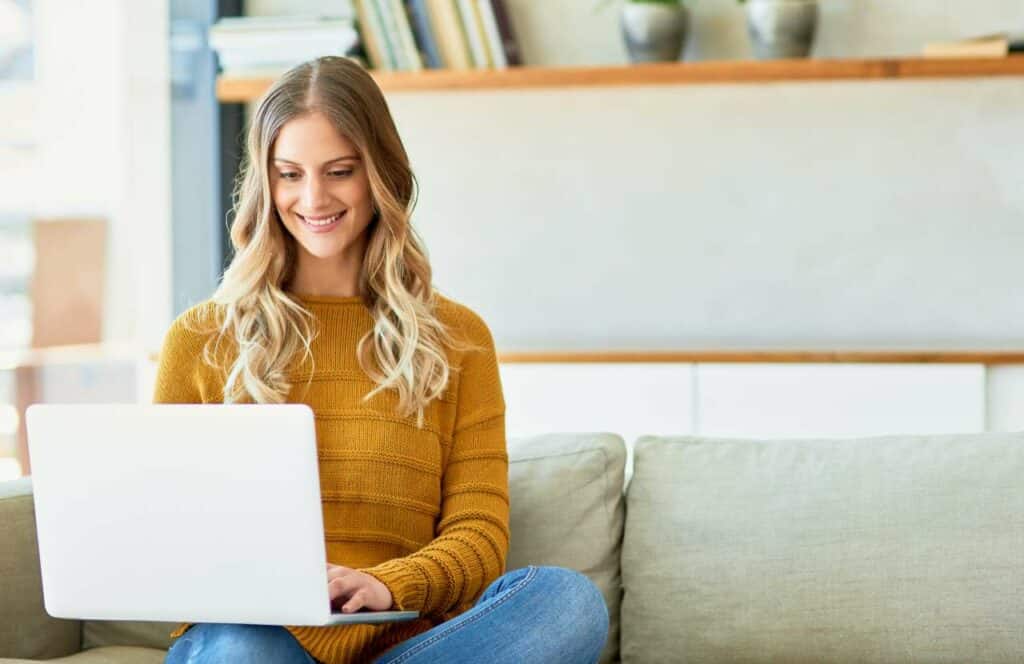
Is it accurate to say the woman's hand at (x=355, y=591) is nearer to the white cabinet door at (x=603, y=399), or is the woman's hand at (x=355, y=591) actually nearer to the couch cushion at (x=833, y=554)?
the couch cushion at (x=833, y=554)

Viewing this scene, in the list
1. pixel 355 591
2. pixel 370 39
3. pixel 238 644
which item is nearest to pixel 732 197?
pixel 370 39

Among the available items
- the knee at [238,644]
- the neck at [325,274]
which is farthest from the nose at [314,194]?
the knee at [238,644]

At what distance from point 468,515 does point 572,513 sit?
25 centimetres

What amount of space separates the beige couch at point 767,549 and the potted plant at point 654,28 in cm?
119

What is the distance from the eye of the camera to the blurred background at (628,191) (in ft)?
9.64

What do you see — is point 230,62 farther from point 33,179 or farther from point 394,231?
point 394,231

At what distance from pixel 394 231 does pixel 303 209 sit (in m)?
0.14

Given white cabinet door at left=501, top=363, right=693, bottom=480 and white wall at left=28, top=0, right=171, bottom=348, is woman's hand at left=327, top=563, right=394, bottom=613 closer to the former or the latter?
white cabinet door at left=501, top=363, right=693, bottom=480

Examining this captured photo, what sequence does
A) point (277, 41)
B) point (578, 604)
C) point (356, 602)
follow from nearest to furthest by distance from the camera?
1. point (356, 602)
2. point (578, 604)
3. point (277, 41)

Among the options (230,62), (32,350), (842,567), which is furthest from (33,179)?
(842,567)

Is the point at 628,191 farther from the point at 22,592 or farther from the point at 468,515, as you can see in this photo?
the point at 22,592

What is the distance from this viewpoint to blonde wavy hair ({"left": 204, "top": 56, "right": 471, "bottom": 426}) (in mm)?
1917

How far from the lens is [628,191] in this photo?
3232 mm

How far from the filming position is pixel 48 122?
2.88 m
